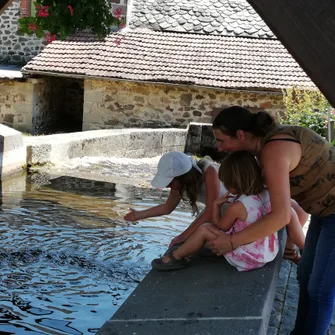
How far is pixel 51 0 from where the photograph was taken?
421 cm

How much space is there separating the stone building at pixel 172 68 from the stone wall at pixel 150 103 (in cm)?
3

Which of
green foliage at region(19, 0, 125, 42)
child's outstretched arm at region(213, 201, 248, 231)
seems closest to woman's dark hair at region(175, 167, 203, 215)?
child's outstretched arm at region(213, 201, 248, 231)

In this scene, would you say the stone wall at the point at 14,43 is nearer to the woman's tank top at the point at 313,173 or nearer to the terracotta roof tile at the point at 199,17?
the terracotta roof tile at the point at 199,17

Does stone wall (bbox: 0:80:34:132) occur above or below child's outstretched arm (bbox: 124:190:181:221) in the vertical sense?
below

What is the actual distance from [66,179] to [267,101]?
381 inches

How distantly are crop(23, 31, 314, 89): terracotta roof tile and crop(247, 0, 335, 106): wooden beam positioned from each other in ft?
50.8

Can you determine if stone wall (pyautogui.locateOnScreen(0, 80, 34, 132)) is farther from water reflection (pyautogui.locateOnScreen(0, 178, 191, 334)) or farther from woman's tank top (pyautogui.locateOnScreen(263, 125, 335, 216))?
woman's tank top (pyautogui.locateOnScreen(263, 125, 335, 216))

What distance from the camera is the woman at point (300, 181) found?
2910 millimetres

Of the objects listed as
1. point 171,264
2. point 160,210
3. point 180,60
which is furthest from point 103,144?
point 180,60

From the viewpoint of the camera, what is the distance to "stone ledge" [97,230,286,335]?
287 centimetres

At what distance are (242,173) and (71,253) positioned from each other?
2728 millimetres

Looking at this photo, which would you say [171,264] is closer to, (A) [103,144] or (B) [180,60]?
(A) [103,144]

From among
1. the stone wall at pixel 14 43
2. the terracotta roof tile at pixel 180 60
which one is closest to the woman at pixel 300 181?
the terracotta roof tile at pixel 180 60

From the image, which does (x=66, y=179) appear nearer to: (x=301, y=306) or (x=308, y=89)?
(x=301, y=306)
